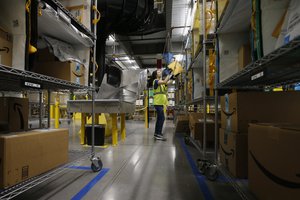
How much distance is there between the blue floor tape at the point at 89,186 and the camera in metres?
1.27

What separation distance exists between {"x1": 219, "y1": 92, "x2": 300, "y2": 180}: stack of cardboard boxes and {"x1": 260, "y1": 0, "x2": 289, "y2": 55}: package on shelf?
0.40 m

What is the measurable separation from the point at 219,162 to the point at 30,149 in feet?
4.83

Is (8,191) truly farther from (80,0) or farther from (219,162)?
(80,0)

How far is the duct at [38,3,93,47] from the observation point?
126cm

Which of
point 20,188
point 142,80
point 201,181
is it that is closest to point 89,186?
point 20,188

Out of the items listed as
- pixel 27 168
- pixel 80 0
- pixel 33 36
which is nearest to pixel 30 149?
pixel 27 168

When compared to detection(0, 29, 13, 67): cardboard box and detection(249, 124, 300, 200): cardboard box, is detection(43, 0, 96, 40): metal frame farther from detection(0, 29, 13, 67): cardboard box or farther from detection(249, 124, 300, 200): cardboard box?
detection(249, 124, 300, 200): cardboard box

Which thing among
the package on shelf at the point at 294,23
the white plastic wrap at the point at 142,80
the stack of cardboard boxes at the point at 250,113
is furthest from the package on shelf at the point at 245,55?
the white plastic wrap at the point at 142,80

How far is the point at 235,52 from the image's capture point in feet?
5.20

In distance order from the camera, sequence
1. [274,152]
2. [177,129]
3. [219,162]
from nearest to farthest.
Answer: [274,152]
[219,162]
[177,129]

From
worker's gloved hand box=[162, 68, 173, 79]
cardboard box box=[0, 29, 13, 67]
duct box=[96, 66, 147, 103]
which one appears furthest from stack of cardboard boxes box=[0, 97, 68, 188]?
worker's gloved hand box=[162, 68, 173, 79]

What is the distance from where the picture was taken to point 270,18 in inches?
33.1

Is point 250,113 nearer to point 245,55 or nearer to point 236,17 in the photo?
point 245,55

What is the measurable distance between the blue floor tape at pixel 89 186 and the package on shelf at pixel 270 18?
149 cm
